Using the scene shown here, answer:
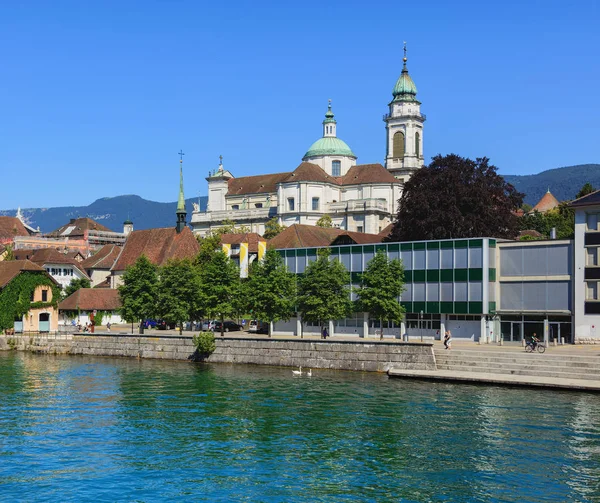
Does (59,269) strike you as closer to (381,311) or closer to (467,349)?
(381,311)

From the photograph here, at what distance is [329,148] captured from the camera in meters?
171

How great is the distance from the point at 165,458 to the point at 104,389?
18442 millimetres

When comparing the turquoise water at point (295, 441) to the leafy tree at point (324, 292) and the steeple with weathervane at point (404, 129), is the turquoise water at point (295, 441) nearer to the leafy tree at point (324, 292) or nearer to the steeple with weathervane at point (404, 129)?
the leafy tree at point (324, 292)

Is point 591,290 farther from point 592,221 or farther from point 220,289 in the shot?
point 220,289

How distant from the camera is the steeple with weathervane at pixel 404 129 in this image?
167625mm

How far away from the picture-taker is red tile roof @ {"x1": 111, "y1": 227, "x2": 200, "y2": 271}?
104 meters

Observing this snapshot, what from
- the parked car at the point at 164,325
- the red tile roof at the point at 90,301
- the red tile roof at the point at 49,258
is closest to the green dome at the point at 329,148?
the red tile roof at the point at 49,258

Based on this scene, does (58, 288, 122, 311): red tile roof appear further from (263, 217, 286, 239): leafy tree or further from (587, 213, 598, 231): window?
(587, 213, 598, 231): window

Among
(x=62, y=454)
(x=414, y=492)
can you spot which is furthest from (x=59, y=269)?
(x=414, y=492)

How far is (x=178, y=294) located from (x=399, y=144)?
102m

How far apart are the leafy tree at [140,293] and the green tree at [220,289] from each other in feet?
18.9

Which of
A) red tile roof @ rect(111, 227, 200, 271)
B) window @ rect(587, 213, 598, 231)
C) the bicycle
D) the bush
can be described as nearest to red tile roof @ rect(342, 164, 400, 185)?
red tile roof @ rect(111, 227, 200, 271)

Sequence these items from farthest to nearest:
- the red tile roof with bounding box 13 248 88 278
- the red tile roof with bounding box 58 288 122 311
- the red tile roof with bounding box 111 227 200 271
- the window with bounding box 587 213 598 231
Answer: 1. the red tile roof with bounding box 13 248 88 278
2. the red tile roof with bounding box 111 227 200 271
3. the red tile roof with bounding box 58 288 122 311
4. the window with bounding box 587 213 598 231

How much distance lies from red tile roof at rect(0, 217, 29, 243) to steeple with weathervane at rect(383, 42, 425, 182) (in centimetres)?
7544
